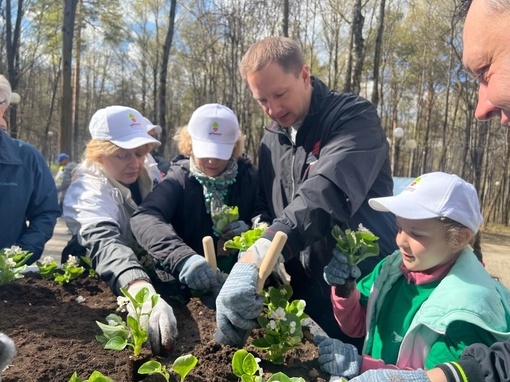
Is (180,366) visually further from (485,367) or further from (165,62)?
(165,62)

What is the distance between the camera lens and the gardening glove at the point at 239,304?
1.35 meters

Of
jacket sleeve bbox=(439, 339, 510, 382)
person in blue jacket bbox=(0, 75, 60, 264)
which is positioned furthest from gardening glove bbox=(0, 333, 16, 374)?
person in blue jacket bbox=(0, 75, 60, 264)

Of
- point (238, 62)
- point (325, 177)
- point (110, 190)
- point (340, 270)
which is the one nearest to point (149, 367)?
point (340, 270)

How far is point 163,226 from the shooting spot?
1.90 metres

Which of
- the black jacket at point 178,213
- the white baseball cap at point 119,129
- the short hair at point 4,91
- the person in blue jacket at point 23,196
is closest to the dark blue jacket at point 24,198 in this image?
the person in blue jacket at point 23,196

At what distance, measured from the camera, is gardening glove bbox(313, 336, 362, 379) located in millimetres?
1325

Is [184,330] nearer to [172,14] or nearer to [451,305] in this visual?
[451,305]

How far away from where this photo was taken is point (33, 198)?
243 centimetres

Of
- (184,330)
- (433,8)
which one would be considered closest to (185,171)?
(184,330)

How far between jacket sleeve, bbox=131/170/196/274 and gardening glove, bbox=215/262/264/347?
0.38m

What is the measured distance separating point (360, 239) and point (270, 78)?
841 millimetres

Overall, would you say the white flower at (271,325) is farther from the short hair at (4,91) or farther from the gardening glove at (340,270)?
the short hair at (4,91)

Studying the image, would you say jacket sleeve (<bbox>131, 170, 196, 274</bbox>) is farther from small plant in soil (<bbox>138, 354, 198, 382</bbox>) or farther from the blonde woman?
small plant in soil (<bbox>138, 354, 198, 382</bbox>)

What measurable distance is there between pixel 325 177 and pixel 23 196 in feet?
5.32
